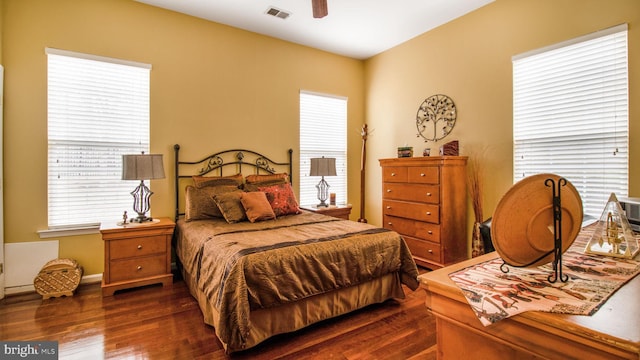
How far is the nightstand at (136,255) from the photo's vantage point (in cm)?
290

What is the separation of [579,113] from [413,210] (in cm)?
177

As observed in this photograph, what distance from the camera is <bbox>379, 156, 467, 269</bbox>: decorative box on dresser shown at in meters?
3.41

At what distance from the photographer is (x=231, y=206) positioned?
3270 millimetres

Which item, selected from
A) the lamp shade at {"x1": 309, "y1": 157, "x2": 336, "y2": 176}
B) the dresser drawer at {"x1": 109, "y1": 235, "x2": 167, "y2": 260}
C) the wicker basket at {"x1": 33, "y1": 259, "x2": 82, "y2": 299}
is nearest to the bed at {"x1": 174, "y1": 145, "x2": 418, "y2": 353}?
the dresser drawer at {"x1": 109, "y1": 235, "x2": 167, "y2": 260}

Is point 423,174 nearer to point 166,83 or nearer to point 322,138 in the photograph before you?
point 322,138

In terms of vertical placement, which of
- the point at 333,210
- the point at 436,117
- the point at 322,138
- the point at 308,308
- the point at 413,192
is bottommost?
the point at 308,308

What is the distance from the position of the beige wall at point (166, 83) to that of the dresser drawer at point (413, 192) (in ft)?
3.76

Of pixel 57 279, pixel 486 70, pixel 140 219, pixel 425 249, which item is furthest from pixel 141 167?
pixel 486 70

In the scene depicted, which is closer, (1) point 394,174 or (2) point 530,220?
(2) point 530,220

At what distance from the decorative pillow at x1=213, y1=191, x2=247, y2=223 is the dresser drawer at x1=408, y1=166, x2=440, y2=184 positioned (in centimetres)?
194

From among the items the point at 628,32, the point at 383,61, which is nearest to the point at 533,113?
the point at 628,32

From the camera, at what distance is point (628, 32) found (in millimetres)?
2500

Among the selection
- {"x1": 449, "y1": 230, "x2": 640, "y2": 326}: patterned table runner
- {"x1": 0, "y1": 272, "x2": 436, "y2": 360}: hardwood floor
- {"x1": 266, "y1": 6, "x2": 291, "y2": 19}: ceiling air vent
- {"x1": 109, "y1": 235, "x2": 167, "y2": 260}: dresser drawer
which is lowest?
{"x1": 0, "y1": 272, "x2": 436, "y2": 360}: hardwood floor

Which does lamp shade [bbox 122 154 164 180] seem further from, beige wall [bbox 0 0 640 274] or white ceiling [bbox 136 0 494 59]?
white ceiling [bbox 136 0 494 59]
